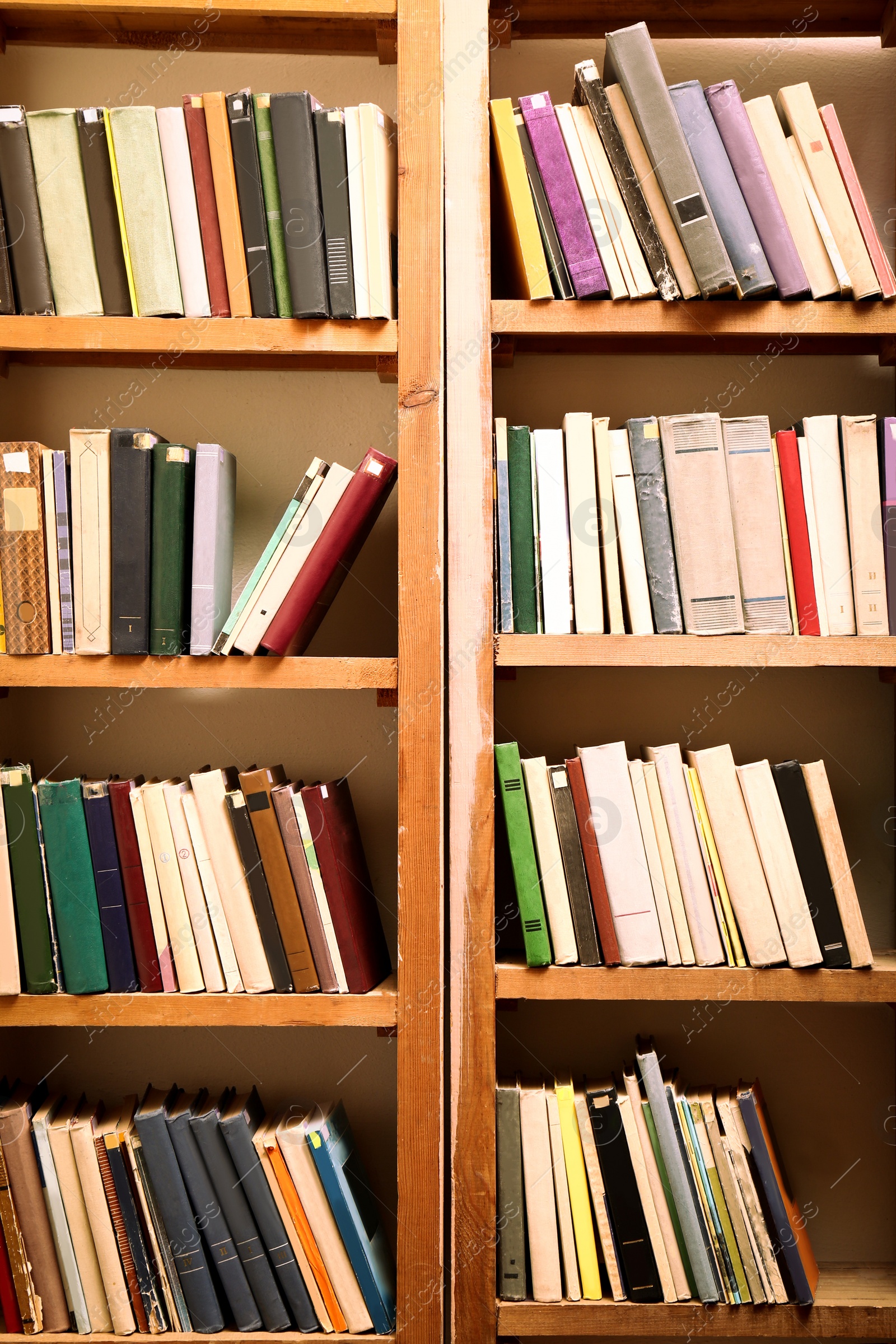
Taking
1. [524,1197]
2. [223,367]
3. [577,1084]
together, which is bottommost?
[524,1197]

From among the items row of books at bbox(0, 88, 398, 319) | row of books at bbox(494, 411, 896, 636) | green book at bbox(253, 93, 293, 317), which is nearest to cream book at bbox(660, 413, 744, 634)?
row of books at bbox(494, 411, 896, 636)

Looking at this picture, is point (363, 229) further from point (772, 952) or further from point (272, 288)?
point (772, 952)

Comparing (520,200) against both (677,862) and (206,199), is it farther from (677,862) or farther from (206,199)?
(677,862)

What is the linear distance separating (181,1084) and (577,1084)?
662 mm

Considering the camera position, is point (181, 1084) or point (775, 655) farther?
point (181, 1084)

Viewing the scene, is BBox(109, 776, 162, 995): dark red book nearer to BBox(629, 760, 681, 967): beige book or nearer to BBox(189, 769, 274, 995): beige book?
BBox(189, 769, 274, 995): beige book

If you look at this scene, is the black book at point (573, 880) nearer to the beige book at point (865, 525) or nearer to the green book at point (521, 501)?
the green book at point (521, 501)

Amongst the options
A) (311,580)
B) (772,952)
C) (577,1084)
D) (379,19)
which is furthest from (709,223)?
(577,1084)

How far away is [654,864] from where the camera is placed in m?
1.19

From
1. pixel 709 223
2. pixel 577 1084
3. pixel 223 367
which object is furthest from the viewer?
pixel 223 367

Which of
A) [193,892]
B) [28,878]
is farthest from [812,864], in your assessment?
[28,878]

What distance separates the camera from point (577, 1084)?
1.30 m

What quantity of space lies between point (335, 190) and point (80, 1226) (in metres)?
1.43

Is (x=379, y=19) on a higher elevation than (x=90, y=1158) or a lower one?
higher
